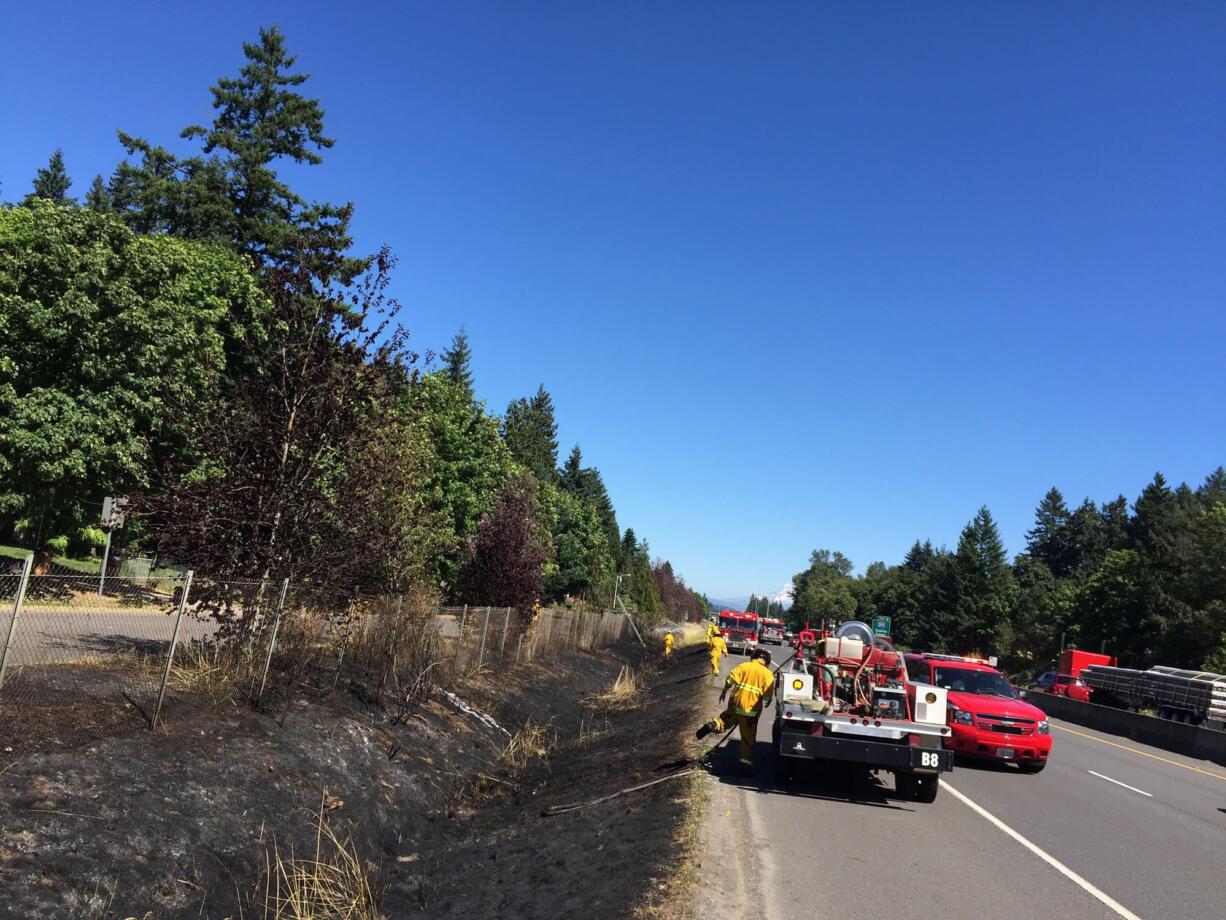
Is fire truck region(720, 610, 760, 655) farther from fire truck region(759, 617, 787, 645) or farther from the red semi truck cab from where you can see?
the red semi truck cab

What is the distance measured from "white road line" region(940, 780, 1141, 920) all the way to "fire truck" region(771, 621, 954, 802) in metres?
0.59

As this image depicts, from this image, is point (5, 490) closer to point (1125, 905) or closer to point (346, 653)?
point (346, 653)

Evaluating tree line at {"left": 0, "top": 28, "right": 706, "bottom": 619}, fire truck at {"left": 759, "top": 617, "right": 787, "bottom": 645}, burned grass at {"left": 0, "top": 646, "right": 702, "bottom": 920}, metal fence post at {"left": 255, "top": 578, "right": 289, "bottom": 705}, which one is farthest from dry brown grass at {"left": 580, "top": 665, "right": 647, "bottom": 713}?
fire truck at {"left": 759, "top": 617, "right": 787, "bottom": 645}

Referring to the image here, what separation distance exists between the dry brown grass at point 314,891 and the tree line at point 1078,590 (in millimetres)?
54921

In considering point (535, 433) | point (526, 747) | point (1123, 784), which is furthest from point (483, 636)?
point (535, 433)

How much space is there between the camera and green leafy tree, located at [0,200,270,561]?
64.7ft

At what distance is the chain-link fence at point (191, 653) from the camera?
8180mm

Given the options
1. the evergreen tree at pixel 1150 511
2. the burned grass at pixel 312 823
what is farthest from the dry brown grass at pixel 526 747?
the evergreen tree at pixel 1150 511

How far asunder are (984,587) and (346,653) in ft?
355

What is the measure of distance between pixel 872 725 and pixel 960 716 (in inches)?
182

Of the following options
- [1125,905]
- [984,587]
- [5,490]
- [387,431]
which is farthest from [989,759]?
[984,587]

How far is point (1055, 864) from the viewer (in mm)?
7977

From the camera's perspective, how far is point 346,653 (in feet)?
46.4

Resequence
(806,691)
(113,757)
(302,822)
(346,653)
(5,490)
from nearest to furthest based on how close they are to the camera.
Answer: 1. (113,757)
2. (302,822)
3. (806,691)
4. (346,653)
5. (5,490)
